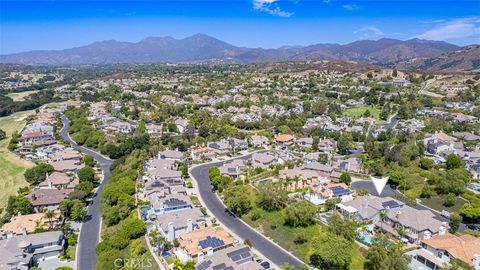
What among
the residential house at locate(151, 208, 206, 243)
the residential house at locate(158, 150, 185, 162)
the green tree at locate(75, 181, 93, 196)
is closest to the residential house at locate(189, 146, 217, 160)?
the residential house at locate(158, 150, 185, 162)

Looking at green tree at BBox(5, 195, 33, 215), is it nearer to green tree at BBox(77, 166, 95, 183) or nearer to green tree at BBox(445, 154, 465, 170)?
green tree at BBox(77, 166, 95, 183)

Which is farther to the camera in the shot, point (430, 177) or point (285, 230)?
point (430, 177)

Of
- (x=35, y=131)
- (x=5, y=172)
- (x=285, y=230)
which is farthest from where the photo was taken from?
(x=35, y=131)

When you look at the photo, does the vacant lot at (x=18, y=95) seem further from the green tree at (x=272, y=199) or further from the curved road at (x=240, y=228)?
the green tree at (x=272, y=199)

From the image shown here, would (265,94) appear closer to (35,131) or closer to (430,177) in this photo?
(35,131)

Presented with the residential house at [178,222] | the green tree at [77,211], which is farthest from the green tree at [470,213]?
the green tree at [77,211]

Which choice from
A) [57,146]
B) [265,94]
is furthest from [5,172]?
[265,94]
